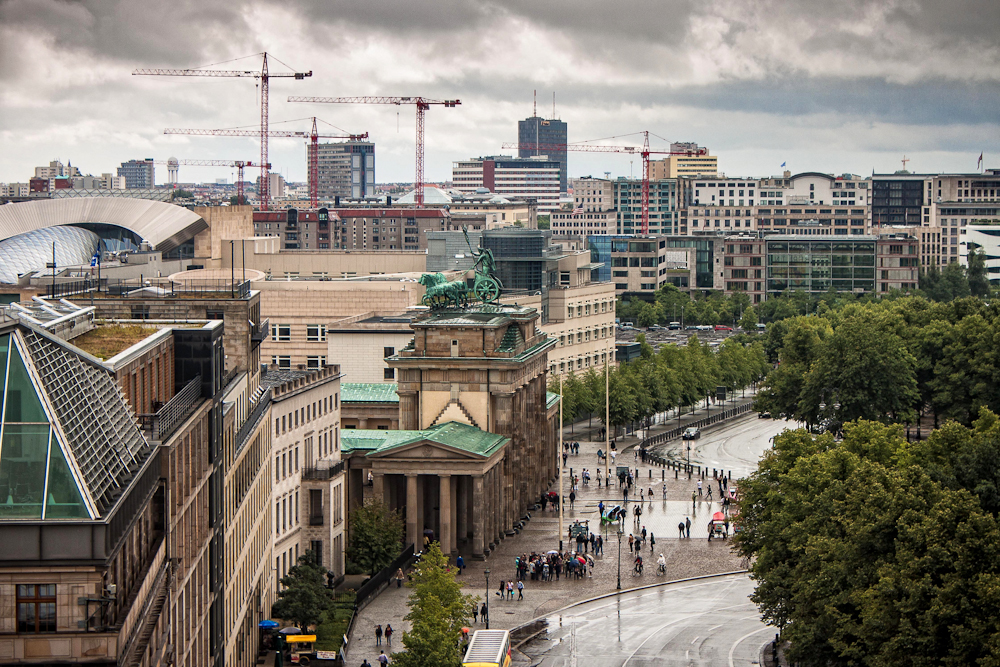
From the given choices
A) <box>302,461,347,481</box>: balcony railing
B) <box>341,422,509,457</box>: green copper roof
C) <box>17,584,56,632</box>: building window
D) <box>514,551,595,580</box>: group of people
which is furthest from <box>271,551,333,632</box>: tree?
<box>17,584,56,632</box>: building window

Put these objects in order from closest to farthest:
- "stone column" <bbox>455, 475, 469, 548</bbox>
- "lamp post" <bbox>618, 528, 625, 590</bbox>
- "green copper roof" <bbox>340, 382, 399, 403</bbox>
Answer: "lamp post" <bbox>618, 528, 625, 590</bbox> < "stone column" <bbox>455, 475, 469, 548</bbox> < "green copper roof" <bbox>340, 382, 399, 403</bbox>

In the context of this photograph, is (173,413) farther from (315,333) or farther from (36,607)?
(315,333)

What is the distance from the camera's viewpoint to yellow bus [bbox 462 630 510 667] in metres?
94.1

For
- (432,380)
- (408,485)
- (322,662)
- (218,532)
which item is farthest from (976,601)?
(432,380)

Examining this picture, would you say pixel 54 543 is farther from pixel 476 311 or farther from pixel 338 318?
pixel 338 318

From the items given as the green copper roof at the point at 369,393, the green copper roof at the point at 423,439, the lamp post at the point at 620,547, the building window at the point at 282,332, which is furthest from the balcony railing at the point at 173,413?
the building window at the point at 282,332

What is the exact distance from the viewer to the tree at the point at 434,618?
91.1 meters

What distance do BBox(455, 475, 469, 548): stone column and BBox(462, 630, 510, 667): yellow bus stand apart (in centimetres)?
3837

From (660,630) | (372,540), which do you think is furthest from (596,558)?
(660,630)

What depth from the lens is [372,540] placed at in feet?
409

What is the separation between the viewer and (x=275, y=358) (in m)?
188

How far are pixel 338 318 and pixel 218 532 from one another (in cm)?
11228

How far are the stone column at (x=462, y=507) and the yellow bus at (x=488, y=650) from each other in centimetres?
3837

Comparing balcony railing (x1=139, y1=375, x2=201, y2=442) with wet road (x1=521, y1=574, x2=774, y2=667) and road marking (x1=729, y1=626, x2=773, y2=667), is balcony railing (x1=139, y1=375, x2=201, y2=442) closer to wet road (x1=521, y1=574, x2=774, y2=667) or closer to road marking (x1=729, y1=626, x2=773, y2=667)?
wet road (x1=521, y1=574, x2=774, y2=667)
